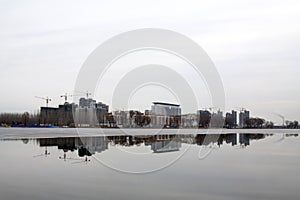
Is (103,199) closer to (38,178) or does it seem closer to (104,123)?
(38,178)

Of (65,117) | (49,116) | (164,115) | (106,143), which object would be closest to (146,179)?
(106,143)

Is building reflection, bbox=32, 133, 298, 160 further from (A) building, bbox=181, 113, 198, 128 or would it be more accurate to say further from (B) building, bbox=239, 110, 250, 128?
(B) building, bbox=239, 110, 250, 128

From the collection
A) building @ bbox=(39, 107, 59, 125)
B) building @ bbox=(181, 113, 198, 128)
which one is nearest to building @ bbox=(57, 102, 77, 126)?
building @ bbox=(39, 107, 59, 125)

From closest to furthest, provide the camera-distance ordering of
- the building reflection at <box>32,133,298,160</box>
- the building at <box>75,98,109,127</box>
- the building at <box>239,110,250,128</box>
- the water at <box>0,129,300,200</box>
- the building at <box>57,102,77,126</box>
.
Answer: the water at <box>0,129,300,200</box> < the building reflection at <box>32,133,298,160</box> < the building at <box>75,98,109,127</box> < the building at <box>57,102,77,126</box> < the building at <box>239,110,250,128</box>

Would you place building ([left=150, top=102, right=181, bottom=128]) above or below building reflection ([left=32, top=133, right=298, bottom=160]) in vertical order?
above

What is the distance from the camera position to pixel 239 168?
976 centimetres

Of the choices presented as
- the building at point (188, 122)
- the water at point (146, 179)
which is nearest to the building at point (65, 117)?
the building at point (188, 122)

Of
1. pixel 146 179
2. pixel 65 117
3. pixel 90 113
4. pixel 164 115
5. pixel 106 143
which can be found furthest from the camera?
pixel 164 115

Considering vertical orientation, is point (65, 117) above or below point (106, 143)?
above

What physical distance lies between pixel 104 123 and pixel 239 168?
221ft

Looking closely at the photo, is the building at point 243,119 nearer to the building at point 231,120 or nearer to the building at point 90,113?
the building at point 231,120

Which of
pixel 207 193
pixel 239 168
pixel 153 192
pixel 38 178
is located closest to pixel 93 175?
pixel 38 178

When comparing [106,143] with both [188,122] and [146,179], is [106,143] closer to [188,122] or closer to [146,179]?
[146,179]

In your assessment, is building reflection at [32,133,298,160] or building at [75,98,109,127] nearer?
building reflection at [32,133,298,160]
